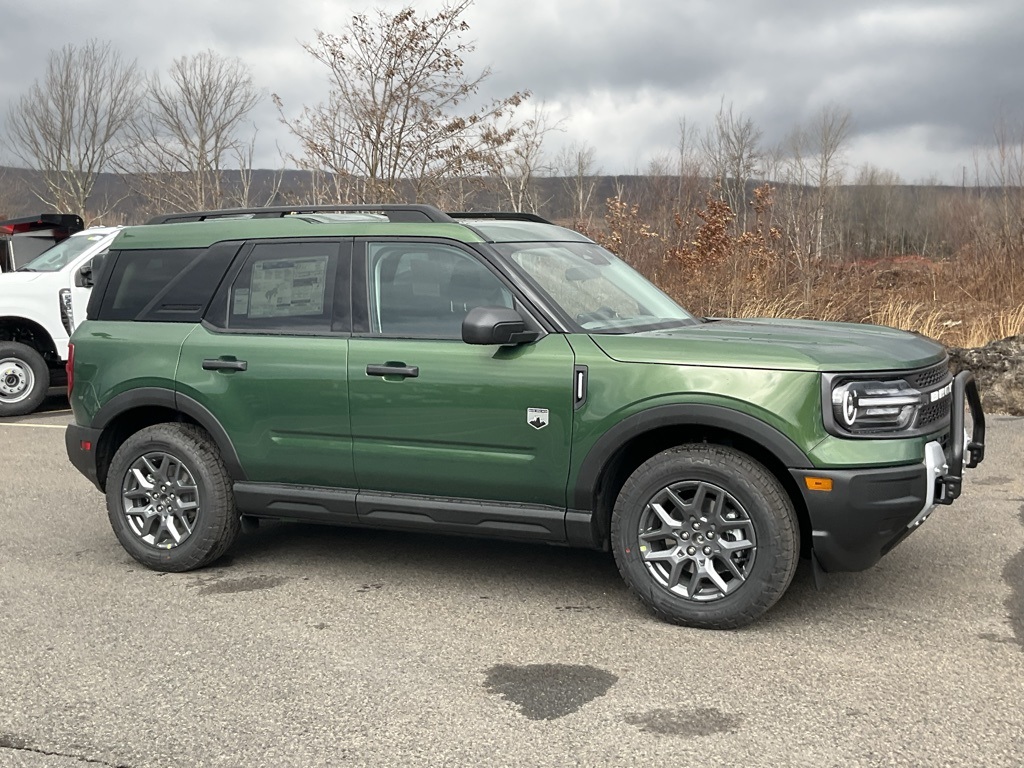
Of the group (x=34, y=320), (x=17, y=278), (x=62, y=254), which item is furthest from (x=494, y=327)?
(x=62, y=254)

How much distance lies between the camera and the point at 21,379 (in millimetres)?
12445

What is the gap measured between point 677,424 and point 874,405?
31.7 inches

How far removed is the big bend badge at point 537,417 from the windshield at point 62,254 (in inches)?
369

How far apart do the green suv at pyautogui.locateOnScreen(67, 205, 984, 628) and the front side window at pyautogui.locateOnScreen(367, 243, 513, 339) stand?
11 millimetres

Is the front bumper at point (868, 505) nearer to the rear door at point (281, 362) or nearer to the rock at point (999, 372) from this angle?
the rear door at point (281, 362)

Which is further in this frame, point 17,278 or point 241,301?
point 17,278

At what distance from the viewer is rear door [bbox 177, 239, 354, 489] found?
5410 millimetres

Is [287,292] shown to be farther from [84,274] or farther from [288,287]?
[84,274]

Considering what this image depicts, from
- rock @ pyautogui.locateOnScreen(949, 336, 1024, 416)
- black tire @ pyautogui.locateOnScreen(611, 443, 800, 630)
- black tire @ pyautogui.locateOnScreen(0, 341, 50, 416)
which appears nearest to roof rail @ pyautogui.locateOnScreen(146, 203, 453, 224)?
black tire @ pyautogui.locateOnScreen(611, 443, 800, 630)

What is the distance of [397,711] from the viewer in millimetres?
3924

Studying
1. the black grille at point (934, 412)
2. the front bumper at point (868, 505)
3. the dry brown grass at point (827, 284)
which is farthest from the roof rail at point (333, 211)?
the dry brown grass at point (827, 284)

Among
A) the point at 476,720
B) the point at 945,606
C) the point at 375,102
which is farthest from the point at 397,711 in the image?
the point at 375,102

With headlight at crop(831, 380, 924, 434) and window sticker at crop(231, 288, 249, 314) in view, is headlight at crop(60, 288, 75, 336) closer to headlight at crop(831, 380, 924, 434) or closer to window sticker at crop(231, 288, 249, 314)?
window sticker at crop(231, 288, 249, 314)

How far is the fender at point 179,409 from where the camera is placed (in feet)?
18.6
